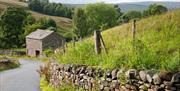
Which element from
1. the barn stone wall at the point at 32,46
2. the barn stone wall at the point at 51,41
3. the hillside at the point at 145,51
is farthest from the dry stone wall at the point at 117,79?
the barn stone wall at the point at 32,46

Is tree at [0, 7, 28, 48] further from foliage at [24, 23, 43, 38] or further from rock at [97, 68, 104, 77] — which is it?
rock at [97, 68, 104, 77]

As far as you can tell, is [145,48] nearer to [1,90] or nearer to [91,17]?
[1,90]

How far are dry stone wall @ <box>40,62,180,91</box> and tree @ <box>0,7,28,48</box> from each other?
92670 millimetres

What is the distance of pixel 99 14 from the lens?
5546 inches

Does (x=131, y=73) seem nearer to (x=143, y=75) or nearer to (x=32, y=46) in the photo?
(x=143, y=75)

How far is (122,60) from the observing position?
61.8 feet

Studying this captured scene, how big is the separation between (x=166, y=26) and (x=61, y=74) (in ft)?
20.9

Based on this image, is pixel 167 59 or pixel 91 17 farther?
pixel 91 17

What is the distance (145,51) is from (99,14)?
12299 centimetres

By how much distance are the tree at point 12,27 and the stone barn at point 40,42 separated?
7.28m

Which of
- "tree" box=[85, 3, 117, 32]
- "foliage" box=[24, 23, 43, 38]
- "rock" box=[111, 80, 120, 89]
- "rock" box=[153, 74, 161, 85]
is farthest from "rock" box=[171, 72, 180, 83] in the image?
"tree" box=[85, 3, 117, 32]

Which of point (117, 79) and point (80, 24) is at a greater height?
point (117, 79)

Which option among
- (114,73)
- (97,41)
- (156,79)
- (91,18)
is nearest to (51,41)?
(91,18)

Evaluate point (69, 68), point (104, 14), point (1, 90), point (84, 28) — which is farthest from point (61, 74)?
point (104, 14)
